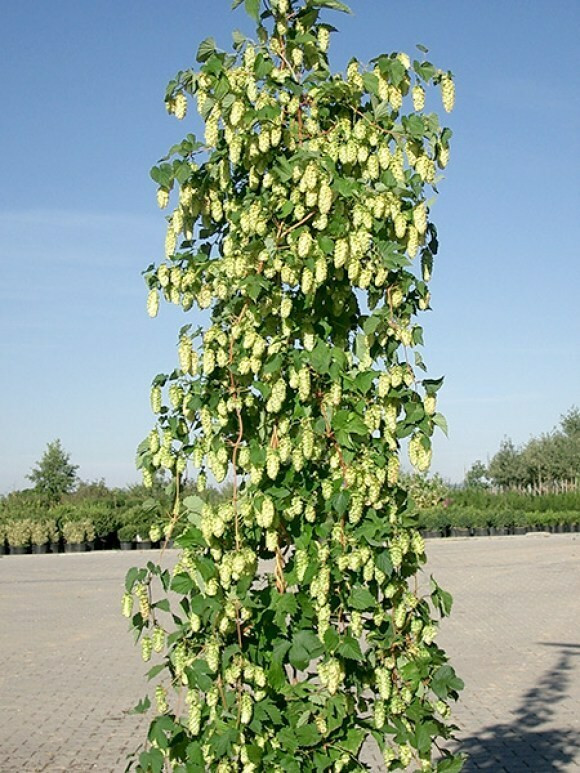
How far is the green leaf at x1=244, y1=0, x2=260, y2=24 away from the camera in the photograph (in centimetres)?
357

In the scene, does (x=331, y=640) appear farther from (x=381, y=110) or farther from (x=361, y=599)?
(x=381, y=110)

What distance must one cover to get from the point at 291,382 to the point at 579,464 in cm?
4455

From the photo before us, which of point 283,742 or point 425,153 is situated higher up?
point 425,153

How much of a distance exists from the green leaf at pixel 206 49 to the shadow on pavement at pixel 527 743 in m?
4.39

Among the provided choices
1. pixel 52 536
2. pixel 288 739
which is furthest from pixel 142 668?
pixel 52 536

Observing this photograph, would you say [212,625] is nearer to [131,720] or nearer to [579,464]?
[131,720]

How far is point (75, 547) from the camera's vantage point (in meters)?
23.4

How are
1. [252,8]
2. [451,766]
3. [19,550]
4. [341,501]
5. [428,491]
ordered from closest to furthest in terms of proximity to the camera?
[341,501] < [451,766] < [252,8] < [19,550] < [428,491]

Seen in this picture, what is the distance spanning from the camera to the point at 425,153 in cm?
348

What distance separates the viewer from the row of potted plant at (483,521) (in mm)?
25781

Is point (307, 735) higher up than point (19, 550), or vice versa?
point (19, 550)

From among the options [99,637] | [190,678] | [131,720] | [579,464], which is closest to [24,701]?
[131,720]

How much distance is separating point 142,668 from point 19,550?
46.1 feet

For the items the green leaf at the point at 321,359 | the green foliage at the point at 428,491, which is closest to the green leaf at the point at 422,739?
the green leaf at the point at 321,359
